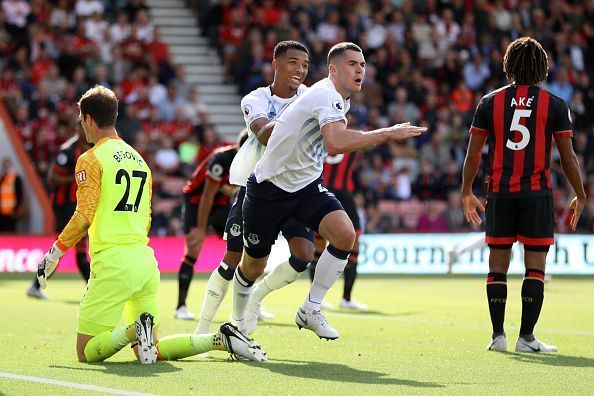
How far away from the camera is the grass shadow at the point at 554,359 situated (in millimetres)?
8242

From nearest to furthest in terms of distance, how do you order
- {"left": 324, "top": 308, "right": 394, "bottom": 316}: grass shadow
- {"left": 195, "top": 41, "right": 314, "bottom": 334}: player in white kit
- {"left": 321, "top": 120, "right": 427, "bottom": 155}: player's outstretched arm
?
{"left": 321, "top": 120, "right": 427, "bottom": 155}: player's outstretched arm < {"left": 195, "top": 41, "right": 314, "bottom": 334}: player in white kit < {"left": 324, "top": 308, "right": 394, "bottom": 316}: grass shadow

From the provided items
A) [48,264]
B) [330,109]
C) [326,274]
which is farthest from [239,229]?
[48,264]

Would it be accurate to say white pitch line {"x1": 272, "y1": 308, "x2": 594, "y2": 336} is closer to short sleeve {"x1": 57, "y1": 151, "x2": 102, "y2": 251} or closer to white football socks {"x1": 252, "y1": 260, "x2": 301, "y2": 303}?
white football socks {"x1": 252, "y1": 260, "x2": 301, "y2": 303}

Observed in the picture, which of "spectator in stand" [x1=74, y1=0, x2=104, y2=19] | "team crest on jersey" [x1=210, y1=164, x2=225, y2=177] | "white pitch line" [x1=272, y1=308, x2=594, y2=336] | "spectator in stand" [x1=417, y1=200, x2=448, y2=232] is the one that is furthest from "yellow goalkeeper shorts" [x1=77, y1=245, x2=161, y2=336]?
"spectator in stand" [x1=74, y1=0, x2=104, y2=19]

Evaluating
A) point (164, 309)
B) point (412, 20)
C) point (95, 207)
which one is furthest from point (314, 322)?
point (412, 20)

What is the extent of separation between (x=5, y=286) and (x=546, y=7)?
17550 mm

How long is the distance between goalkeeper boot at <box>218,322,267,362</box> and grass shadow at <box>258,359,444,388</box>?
11 cm

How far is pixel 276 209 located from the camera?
8.53 meters

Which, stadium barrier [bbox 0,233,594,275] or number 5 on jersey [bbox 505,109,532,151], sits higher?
number 5 on jersey [bbox 505,109,532,151]

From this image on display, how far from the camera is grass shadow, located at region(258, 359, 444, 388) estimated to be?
732 centimetres

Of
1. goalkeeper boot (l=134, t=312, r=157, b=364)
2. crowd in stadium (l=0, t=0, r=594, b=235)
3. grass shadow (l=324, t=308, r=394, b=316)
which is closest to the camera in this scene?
goalkeeper boot (l=134, t=312, r=157, b=364)

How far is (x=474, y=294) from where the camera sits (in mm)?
16422

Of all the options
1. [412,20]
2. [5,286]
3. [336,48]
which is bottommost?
[5,286]

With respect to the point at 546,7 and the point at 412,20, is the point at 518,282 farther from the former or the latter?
the point at 546,7
